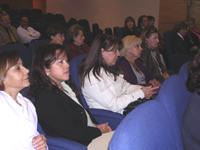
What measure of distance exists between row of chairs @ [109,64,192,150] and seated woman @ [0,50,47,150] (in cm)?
76

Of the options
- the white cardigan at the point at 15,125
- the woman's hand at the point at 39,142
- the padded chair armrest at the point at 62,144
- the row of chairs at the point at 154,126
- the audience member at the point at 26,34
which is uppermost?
the row of chairs at the point at 154,126

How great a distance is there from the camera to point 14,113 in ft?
6.42

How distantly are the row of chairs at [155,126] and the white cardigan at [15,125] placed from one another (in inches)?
30.0

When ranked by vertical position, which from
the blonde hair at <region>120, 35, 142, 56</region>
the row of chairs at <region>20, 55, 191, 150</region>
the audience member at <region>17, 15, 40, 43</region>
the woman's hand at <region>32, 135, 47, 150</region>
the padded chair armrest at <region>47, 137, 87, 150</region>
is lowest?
the audience member at <region>17, 15, 40, 43</region>

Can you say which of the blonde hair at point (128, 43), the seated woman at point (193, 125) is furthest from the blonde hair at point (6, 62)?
the blonde hair at point (128, 43)

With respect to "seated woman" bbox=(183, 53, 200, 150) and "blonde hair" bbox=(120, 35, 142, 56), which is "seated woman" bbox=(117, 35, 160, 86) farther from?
"seated woman" bbox=(183, 53, 200, 150)

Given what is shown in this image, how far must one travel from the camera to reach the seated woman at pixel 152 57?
4.32 meters

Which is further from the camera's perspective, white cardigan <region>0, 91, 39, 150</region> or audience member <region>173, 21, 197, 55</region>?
audience member <region>173, 21, 197, 55</region>

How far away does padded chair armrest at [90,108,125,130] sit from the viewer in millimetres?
2863

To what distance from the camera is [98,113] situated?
9.53ft

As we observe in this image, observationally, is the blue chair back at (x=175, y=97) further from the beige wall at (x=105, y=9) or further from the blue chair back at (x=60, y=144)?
the beige wall at (x=105, y=9)

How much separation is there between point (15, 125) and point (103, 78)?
113cm

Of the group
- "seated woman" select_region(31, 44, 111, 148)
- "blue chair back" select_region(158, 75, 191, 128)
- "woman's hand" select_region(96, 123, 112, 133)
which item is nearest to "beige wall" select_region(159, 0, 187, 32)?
"woman's hand" select_region(96, 123, 112, 133)

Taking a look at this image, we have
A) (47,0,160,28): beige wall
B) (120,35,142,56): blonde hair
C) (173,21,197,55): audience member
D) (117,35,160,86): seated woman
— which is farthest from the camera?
(47,0,160,28): beige wall
